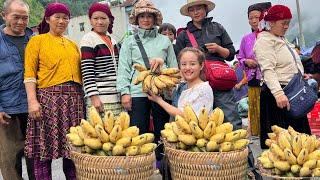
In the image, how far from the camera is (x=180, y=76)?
3.77 metres

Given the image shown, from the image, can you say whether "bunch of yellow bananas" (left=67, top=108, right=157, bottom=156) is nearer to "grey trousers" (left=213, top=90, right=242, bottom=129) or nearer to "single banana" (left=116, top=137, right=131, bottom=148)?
"single banana" (left=116, top=137, right=131, bottom=148)

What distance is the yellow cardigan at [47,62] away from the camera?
385 cm

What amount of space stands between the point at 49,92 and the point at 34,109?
213 millimetres

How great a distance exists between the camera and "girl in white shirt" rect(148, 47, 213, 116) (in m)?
3.57

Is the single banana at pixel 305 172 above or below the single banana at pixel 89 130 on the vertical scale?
below

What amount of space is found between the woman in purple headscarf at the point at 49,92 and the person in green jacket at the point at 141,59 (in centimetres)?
47

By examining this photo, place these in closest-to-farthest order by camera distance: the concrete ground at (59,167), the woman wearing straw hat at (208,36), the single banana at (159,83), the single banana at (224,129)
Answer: the single banana at (224,129), the single banana at (159,83), the woman wearing straw hat at (208,36), the concrete ground at (59,167)

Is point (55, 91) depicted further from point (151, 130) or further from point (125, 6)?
point (125, 6)

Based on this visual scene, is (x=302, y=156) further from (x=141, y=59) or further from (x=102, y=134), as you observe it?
(x=141, y=59)

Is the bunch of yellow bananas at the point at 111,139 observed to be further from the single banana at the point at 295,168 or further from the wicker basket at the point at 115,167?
the single banana at the point at 295,168

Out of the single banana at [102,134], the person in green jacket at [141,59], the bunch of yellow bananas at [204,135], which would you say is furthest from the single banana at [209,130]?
the person in green jacket at [141,59]

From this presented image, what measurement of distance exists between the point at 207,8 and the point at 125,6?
33.4m

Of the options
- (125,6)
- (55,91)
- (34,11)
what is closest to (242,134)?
(55,91)

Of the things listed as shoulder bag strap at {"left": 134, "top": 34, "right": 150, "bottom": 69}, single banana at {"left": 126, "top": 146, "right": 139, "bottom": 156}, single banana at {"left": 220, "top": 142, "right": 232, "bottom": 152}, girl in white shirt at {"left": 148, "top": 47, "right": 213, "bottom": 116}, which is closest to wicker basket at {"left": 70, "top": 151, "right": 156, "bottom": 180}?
single banana at {"left": 126, "top": 146, "right": 139, "bottom": 156}
